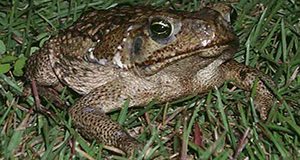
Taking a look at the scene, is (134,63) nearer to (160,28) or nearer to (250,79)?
(160,28)

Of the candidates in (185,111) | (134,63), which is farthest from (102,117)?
(185,111)

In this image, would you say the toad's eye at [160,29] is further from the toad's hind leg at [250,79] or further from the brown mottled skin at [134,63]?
the toad's hind leg at [250,79]

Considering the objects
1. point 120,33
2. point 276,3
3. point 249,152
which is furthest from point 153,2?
point 249,152

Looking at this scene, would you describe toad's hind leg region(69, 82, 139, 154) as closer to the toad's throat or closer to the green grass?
the green grass

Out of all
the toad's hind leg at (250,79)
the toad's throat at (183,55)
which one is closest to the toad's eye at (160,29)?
the toad's throat at (183,55)

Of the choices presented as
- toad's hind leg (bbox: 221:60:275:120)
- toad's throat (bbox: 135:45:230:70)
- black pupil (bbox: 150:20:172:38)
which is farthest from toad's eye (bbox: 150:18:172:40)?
toad's hind leg (bbox: 221:60:275:120)

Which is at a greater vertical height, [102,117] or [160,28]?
[160,28]

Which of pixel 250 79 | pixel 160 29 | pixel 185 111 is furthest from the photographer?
pixel 250 79
